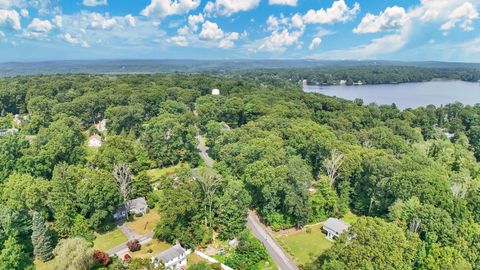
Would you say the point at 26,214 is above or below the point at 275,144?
below

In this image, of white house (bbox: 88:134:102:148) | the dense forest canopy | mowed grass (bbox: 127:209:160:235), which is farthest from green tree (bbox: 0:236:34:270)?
white house (bbox: 88:134:102:148)

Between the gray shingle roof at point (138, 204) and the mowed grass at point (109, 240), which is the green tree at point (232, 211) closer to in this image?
the mowed grass at point (109, 240)

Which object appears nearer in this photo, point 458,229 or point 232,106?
point 458,229

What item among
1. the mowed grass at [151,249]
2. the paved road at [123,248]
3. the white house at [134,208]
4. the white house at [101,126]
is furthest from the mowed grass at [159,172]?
the white house at [101,126]

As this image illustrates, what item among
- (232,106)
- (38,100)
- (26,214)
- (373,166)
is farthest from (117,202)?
(38,100)

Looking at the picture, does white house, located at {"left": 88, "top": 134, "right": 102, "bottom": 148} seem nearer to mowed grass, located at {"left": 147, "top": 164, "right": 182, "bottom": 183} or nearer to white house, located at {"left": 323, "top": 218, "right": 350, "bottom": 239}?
mowed grass, located at {"left": 147, "top": 164, "right": 182, "bottom": 183}

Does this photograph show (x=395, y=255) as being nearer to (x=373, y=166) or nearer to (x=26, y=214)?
(x=373, y=166)

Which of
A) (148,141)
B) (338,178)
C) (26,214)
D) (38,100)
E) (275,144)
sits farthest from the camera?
(38,100)

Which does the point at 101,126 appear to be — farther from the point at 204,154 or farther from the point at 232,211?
the point at 232,211
